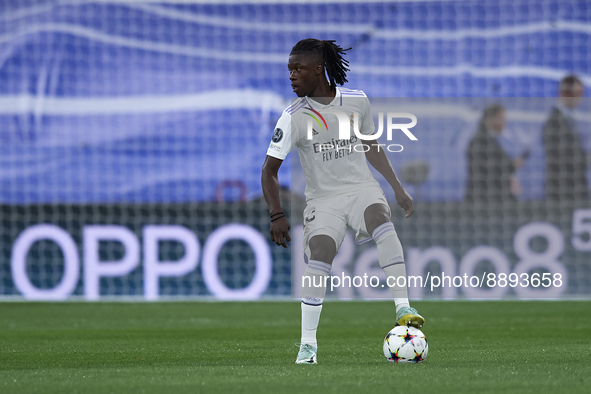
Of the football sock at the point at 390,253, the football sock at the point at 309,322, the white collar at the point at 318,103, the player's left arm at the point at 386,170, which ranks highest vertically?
the white collar at the point at 318,103

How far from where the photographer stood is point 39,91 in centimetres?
1021

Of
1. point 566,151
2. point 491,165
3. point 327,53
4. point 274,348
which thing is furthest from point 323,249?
point 566,151

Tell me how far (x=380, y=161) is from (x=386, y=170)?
0.19ft

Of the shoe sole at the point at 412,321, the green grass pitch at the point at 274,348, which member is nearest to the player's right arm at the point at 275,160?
the shoe sole at the point at 412,321

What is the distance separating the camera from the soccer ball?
12.9ft

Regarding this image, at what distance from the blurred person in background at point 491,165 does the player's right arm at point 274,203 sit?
222 inches

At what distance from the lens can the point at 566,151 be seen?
30.9 ft

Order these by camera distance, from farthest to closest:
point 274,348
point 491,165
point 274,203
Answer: point 491,165 → point 274,348 → point 274,203

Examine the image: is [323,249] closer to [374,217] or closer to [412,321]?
[374,217]

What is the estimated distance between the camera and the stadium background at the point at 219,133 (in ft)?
30.2

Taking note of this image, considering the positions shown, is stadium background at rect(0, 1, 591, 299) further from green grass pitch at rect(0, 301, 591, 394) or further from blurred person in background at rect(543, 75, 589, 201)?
green grass pitch at rect(0, 301, 591, 394)

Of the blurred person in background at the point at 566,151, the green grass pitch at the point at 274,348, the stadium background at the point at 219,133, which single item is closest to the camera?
the green grass pitch at the point at 274,348

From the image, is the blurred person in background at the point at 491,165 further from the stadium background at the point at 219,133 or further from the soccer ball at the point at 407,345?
the soccer ball at the point at 407,345

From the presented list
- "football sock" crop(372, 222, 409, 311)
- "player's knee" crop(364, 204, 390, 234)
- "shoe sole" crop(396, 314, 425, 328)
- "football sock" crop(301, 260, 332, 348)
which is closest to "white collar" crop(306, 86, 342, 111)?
"player's knee" crop(364, 204, 390, 234)
